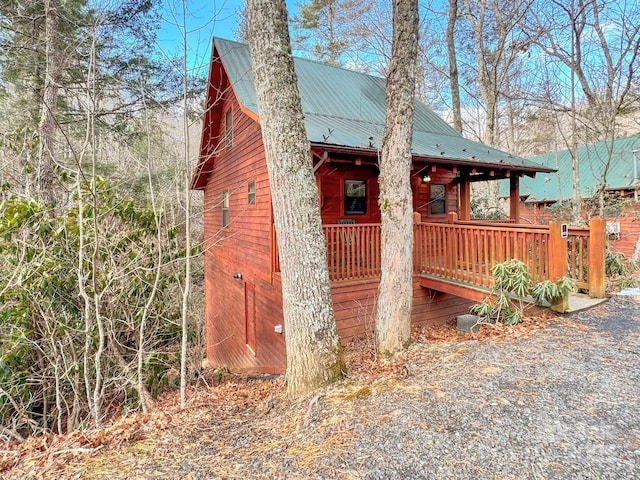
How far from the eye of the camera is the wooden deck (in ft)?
16.1

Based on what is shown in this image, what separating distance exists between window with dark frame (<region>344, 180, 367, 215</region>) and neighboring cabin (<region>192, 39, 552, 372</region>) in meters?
0.02

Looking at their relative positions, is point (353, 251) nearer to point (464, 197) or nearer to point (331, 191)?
point (331, 191)

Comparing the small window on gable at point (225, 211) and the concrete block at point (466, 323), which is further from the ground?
the small window on gable at point (225, 211)

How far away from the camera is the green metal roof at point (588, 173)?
14453 mm

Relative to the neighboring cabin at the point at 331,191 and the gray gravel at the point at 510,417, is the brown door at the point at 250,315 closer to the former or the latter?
the neighboring cabin at the point at 331,191

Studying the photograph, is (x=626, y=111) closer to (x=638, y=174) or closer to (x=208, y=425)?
(x=638, y=174)

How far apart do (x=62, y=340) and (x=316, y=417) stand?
4.23 m

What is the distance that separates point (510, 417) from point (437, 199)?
792 centimetres

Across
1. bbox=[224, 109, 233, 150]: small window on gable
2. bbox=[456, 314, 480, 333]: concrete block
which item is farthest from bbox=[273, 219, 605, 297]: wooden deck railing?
bbox=[224, 109, 233, 150]: small window on gable

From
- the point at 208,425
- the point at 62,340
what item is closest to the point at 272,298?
the point at 62,340

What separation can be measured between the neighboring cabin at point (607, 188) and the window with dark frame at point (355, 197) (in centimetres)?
762

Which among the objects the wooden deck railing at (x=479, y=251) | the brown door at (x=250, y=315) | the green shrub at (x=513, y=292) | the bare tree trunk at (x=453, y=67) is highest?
the bare tree trunk at (x=453, y=67)

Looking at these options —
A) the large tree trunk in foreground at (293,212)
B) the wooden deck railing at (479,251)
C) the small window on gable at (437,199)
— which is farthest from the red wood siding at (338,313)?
the small window on gable at (437,199)

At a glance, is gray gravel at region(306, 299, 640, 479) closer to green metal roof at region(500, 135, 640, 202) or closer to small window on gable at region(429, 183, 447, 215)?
small window on gable at region(429, 183, 447, 215)
